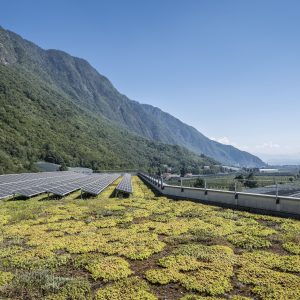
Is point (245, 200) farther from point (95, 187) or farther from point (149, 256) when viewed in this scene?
point (95, 187)

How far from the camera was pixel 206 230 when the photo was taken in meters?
17.5

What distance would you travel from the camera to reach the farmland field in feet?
32.5

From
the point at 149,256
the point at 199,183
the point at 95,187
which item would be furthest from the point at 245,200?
the point at 95,187

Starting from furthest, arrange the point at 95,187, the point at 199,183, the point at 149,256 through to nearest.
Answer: the point at 95,187 → the point at 199,183 → the point at 149,256

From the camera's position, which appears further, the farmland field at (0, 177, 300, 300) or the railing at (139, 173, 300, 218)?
the railing at (139, 173, 300, 218)

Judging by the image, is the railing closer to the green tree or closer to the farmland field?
the green tree

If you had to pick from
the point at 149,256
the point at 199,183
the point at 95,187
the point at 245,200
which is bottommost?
the point at 149,256

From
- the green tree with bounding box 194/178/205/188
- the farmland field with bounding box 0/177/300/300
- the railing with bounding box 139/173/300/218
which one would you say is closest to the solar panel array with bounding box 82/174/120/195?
the railing with bounding box 139/173/300/218

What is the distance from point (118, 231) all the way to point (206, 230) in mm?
4641

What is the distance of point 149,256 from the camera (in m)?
13.3

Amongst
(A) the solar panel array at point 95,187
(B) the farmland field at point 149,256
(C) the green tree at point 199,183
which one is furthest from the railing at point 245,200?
(A) the solar panel array at point 95,187

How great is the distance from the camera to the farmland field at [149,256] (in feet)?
32.5

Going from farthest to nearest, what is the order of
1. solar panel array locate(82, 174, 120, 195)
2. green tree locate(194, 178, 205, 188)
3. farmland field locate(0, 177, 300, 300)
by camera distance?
solar panel array locate(82, 174, 120, 195) < green tree locate(194, 178, 205, 188) < farmland field locate(0, 177, 300, 300)

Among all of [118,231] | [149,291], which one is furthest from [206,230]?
[149,291]
